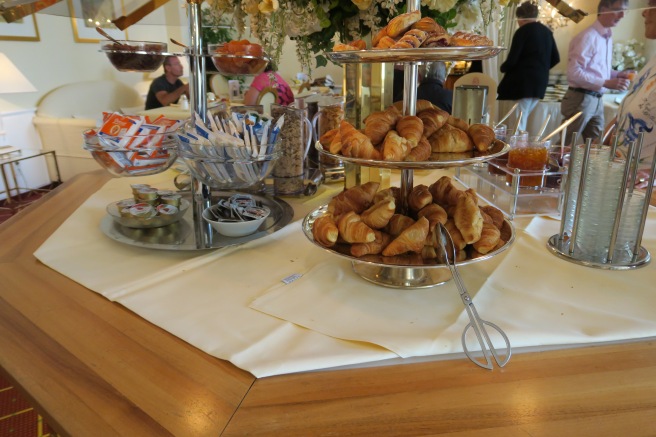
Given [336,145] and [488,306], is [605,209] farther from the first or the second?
[336,145]

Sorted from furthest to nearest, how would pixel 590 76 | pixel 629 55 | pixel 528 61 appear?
pixel 629 55, pixel 528 61, pixel 590 76

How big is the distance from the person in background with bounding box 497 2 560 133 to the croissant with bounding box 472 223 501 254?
2.67 m

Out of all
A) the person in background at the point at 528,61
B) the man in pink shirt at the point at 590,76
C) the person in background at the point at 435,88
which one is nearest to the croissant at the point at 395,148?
the person in background at the point at 435,88

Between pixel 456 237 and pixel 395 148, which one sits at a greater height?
pixel 395 148

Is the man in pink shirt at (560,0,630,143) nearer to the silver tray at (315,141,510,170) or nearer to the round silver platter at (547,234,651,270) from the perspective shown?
the round silver platter at (547,234,651,270)

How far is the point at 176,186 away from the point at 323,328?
780 millimetres

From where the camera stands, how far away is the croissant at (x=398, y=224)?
0.67 metres

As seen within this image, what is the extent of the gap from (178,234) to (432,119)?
52 cm

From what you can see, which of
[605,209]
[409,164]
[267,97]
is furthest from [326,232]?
[267,97]

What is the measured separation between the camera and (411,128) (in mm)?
653

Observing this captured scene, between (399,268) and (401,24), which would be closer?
(401,24)

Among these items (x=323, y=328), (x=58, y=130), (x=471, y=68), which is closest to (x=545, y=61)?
(x=471, y=68)

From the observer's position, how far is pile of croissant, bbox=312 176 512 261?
0.64 metres

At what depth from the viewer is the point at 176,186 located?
1244mm
